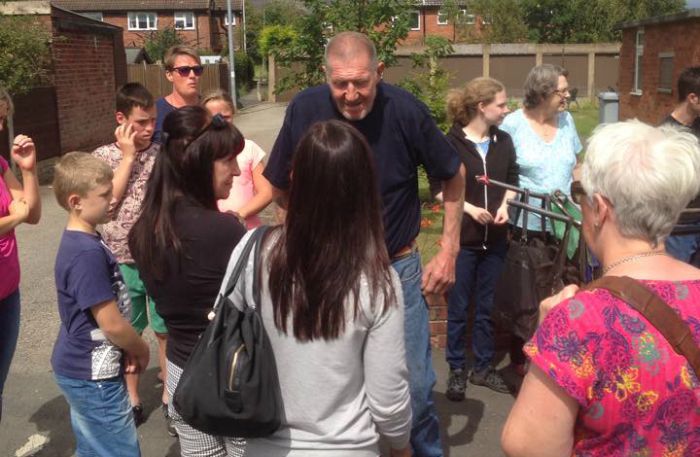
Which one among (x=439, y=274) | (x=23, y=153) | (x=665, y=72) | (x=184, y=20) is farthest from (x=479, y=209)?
(x=184, y=20)

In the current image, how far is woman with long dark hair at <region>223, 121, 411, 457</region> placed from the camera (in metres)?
2.04

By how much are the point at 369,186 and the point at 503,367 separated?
329 cm

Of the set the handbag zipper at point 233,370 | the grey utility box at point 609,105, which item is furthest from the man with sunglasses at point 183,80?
the grey utility box at point 609,105

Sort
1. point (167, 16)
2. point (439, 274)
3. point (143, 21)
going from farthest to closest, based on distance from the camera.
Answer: point (143, 21)
point (167, 16)
point (439, 274)

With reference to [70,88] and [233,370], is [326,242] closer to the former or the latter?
[233,370]

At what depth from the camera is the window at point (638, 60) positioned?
23188 mm

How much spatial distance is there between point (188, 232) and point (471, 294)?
2482 mm

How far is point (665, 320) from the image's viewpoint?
Result: 5.53 feet

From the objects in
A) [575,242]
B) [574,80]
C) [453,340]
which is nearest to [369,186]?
[575,242]

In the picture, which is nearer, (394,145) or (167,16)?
(394,145)

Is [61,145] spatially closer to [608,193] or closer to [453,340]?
[453,340]

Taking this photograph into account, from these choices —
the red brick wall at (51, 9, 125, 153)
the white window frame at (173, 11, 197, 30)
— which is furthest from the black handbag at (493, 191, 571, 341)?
the white window frame at (173, 11, 197, 30)

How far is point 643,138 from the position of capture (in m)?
1.84

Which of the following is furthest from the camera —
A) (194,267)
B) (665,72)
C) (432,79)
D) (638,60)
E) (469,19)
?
(469,19)
